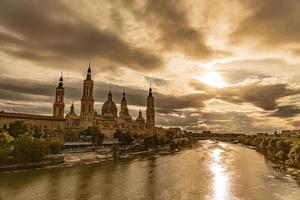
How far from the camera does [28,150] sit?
62.0 m

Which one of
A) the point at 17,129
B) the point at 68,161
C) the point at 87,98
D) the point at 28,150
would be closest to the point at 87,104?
the point at 87,98

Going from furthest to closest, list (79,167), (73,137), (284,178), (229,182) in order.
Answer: (73,137), (79,167), (284,178), (229,182)

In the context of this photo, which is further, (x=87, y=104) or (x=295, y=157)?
(x=87, y=104)

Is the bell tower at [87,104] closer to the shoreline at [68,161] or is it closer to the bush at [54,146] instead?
the shoreline at [68,161]

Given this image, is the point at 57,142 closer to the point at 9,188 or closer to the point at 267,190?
the point at 9,188

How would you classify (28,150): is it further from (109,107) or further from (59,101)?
(109,107)

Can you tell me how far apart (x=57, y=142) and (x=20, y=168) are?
17.5 m

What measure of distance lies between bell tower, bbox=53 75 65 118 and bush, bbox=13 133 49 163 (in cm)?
7574

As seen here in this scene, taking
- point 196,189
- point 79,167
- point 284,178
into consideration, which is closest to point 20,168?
point 79,167

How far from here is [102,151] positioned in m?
95.4

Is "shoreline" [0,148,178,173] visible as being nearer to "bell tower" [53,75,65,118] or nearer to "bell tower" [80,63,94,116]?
"bell tower" [80,63,94,116]

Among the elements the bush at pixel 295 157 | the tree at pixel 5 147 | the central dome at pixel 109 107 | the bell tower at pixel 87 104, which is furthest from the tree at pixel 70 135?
the bush at pixel 295 157

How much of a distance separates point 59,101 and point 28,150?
80.5 metres

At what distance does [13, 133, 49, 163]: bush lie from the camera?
Answer: 61406 mm
